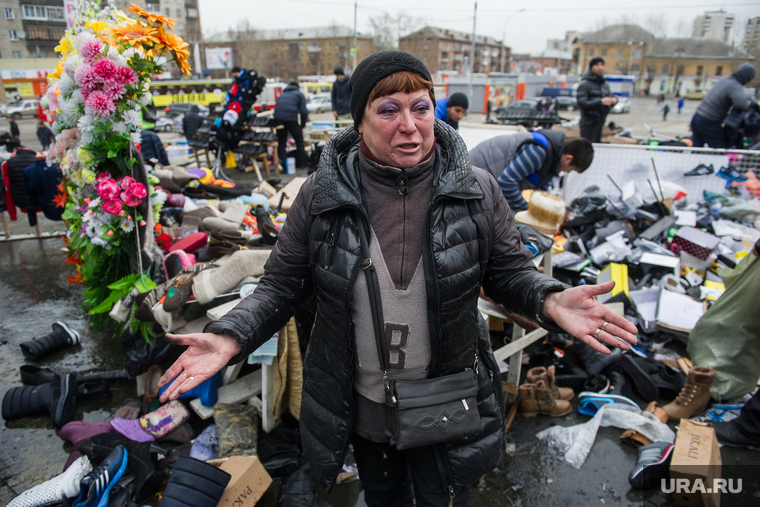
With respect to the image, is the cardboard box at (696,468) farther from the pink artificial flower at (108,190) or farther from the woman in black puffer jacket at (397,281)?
the pink artificial flower at (108,190)

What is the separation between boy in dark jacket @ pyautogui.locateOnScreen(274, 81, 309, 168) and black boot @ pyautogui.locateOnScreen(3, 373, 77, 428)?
262 inches

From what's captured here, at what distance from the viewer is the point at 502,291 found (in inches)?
59.4

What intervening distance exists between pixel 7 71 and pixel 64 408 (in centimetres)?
3814

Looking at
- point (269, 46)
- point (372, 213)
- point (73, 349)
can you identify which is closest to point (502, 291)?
point (372, 213)

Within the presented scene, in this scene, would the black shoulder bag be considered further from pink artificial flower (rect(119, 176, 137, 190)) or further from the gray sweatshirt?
the gray sweatshirt

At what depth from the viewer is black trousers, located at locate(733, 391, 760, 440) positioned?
2.69m

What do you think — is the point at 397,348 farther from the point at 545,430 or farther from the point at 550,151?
the point at 550,151

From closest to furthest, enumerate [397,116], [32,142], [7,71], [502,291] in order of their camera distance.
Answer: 1. [397,116]
2. [502,291]
3. [32,142]
4. [7,71]

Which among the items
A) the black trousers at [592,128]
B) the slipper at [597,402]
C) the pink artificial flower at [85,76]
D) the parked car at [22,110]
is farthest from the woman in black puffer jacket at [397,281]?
the parked car at [22,110]

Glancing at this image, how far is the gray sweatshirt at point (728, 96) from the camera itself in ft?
21.6

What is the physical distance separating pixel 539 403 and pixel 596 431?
0.37 meters

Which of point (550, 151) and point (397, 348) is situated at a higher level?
point (550, 151)

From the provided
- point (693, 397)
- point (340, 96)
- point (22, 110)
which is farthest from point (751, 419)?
point (22, 110)

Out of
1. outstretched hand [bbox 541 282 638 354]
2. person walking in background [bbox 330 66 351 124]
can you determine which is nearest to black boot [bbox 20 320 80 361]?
outstretched hand [bbox 541 282 638 354]
